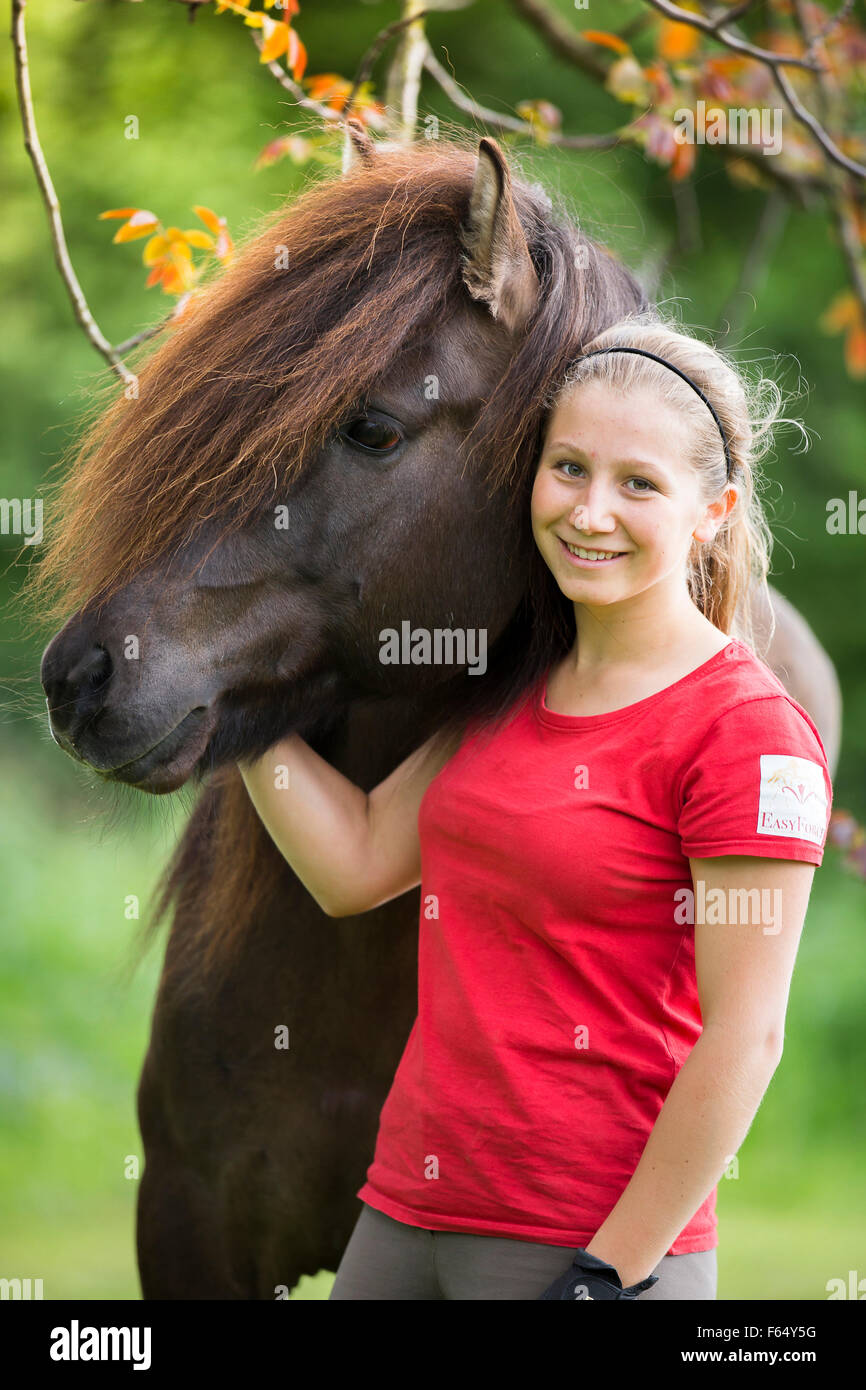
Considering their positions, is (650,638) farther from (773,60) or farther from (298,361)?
(773,60)

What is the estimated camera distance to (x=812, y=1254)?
4871mm

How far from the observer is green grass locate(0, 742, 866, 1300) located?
15.5 feet

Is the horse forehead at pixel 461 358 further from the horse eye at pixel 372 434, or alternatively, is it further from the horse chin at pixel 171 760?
the horse chin at pixel 171 760

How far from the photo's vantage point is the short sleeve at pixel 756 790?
1.34 m

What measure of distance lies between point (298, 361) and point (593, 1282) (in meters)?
1.11

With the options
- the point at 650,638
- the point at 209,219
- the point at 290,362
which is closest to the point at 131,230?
the point at 209,219

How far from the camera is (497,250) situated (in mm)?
1639

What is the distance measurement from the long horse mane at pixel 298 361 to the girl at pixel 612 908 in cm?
11

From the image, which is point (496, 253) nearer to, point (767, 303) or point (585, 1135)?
point (585, 1135)

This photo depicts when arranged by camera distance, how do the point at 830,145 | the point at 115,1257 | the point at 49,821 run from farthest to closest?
the point at 49,821 < the point at 115,1257 < the point at 830,145

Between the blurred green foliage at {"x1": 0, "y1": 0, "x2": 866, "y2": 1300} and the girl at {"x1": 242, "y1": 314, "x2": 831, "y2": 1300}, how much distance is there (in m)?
3.61

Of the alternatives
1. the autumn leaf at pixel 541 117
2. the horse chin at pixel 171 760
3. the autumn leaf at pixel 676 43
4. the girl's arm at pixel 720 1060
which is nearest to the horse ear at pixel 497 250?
the horse chin at pixel 171 760
